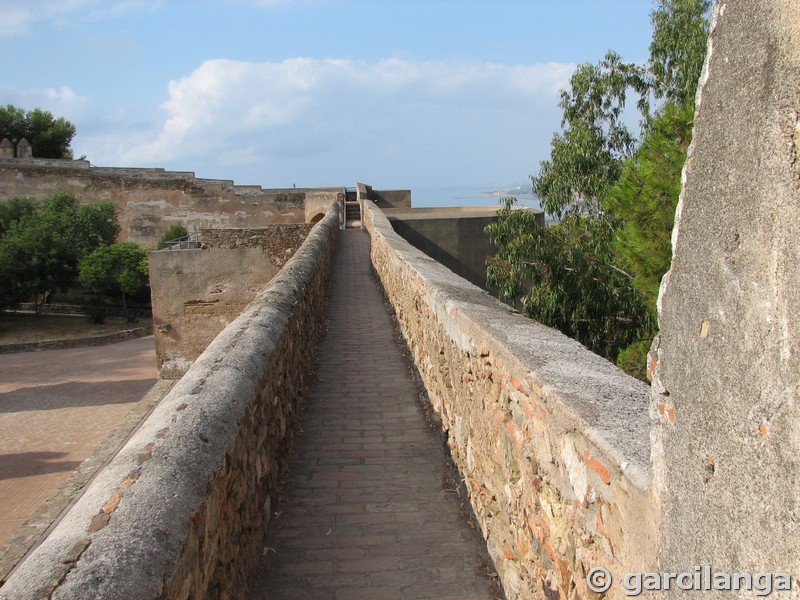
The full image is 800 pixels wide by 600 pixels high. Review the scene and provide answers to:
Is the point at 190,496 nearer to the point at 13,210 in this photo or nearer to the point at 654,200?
the point at 654,200

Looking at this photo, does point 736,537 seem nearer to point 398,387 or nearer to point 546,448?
point 546,448

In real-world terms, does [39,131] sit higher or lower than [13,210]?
higher

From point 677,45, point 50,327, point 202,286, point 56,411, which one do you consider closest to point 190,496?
point 202,286

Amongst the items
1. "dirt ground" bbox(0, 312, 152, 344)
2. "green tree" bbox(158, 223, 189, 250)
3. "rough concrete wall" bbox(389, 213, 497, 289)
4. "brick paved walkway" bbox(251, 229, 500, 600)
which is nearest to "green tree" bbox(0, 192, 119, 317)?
A: "dirt ground" bbox(0, 312, 152, 344)

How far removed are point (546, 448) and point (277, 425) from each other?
2047 millimetres

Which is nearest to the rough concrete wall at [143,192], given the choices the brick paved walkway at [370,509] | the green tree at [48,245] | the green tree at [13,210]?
the green tree at [13,210]

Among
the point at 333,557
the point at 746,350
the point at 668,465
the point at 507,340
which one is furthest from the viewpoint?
the point at 333,557

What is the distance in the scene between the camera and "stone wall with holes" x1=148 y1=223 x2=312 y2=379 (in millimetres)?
14328

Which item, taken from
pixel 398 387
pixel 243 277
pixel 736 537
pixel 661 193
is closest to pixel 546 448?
pixel 736 537

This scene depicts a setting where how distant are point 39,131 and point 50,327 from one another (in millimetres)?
21424

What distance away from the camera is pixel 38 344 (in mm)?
26297

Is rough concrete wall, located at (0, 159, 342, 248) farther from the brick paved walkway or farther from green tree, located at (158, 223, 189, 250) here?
the brick paved walkway

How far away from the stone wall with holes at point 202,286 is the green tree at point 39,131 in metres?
35.5

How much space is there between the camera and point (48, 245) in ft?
97.5
